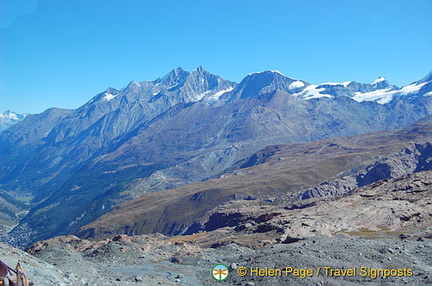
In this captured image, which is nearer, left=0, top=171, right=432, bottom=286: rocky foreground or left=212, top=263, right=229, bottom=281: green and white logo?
left=0, top=171, right=432, bottom=286: rocky foreground

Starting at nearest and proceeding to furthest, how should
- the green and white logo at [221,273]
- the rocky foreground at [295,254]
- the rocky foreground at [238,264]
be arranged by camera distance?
the rocky foreground at [238,264]
the rocky foreground at [295,254]
the green and white logo at [221,273]

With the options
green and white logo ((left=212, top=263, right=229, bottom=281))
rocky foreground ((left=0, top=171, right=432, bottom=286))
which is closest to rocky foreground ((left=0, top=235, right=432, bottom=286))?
rocky foreground ((left=0, top=171, right=432, bottom=286))

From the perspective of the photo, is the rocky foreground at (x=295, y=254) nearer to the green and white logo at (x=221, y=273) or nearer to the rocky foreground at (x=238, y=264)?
the rocky foreground at (x=238, y=264)

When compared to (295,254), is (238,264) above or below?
below

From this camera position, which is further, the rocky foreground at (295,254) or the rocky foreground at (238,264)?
the rocky foreground at (295,254)

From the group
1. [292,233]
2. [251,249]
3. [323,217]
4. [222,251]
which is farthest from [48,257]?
[323,217]

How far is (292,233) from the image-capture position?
6900cm

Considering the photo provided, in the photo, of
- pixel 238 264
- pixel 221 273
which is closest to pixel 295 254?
pixel 238 264

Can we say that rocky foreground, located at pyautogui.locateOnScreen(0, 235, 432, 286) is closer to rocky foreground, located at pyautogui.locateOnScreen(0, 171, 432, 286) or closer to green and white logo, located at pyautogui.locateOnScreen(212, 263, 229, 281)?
rocky foreground, located at pyautogui.locateOnScreen(0, 171, 432, 286)

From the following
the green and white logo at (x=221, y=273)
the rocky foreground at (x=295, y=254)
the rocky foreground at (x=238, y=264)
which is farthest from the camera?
the green and white logo at (x=221, y=273)

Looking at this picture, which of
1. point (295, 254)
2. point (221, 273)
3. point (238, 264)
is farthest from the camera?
point (238, 264)

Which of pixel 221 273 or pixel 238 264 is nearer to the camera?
pixel 221 273

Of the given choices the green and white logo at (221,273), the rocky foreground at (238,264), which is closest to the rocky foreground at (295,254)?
the rocky foreground at (238,264)

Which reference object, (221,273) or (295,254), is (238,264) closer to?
(221,273)
